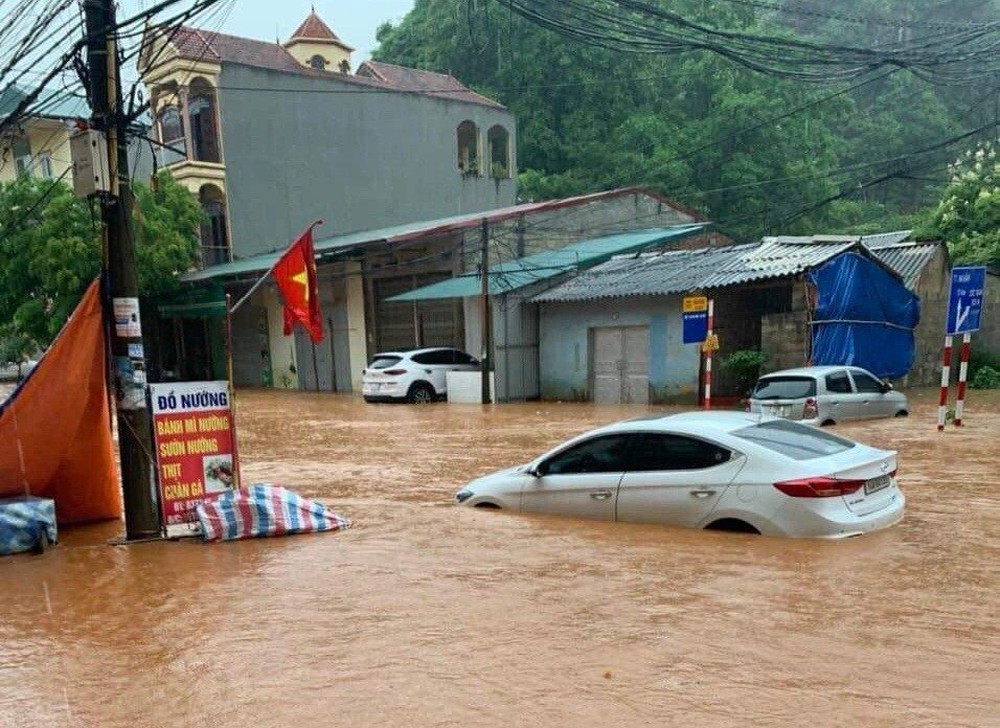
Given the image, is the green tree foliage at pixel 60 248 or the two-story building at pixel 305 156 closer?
the green tree foliage at pixel 60 248

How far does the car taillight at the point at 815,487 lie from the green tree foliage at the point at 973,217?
19.3 m

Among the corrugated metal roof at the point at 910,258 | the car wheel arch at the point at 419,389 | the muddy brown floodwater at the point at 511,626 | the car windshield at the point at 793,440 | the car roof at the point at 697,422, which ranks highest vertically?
the corrugated metal roof at the point at 910,258

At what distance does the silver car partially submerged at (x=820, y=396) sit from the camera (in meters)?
13.4

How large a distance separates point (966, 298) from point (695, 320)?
4.50m

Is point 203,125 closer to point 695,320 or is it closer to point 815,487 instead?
point 695,320

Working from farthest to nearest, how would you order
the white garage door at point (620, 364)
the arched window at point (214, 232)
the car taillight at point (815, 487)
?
the arched window at point (214, 232), the white garage door at point (620, 364), the car taillight at point (815, 487)

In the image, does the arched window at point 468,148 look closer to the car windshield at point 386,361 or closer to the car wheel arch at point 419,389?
the car windshield at point 386,361

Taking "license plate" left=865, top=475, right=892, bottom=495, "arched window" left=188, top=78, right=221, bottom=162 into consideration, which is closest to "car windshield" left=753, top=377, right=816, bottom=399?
"license plate" left=865, top=475, right=892, bottom=495

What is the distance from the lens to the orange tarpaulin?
727cm

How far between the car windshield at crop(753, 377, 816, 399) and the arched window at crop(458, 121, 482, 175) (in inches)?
954

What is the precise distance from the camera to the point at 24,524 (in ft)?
22.8

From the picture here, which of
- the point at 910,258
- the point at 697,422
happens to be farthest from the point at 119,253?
the point at 910,258

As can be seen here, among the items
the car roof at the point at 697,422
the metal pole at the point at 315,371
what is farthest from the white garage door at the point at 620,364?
the car roof at the point at 697,422

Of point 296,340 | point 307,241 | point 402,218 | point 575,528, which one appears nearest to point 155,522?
point 307,241
